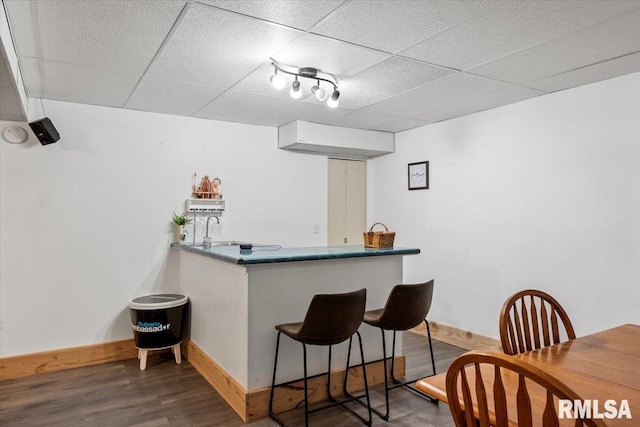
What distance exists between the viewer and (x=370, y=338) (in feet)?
10.5

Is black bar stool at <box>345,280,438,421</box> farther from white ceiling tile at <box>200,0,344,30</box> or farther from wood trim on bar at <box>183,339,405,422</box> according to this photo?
white ceiling tile at <box>200,0,344,30</box>

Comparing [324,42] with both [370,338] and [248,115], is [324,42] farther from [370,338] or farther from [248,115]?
[370,338]

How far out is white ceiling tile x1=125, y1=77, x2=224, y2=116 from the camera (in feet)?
10.4

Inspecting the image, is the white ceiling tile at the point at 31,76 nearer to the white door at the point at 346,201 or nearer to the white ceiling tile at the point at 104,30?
the white ceiling tile at the point at 104,30

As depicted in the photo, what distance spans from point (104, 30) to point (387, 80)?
189cm

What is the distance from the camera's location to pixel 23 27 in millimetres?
2197

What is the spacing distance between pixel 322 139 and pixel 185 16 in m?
2.48

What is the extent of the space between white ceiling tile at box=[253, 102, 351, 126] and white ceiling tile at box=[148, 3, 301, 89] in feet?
2.87

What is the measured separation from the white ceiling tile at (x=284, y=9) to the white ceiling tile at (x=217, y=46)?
7cm

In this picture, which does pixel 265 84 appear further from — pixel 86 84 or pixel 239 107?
pixel 86 84

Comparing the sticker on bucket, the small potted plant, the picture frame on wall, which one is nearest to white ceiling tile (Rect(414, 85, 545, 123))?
the picture frame on wall

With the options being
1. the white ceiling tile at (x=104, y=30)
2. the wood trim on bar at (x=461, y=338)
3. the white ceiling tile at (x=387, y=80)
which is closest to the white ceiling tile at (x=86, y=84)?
the white ceiling tile at (x=104, y=30)

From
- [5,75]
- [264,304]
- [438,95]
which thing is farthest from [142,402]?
[438,95]

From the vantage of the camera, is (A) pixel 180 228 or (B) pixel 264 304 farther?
(A) pixel 180 228
